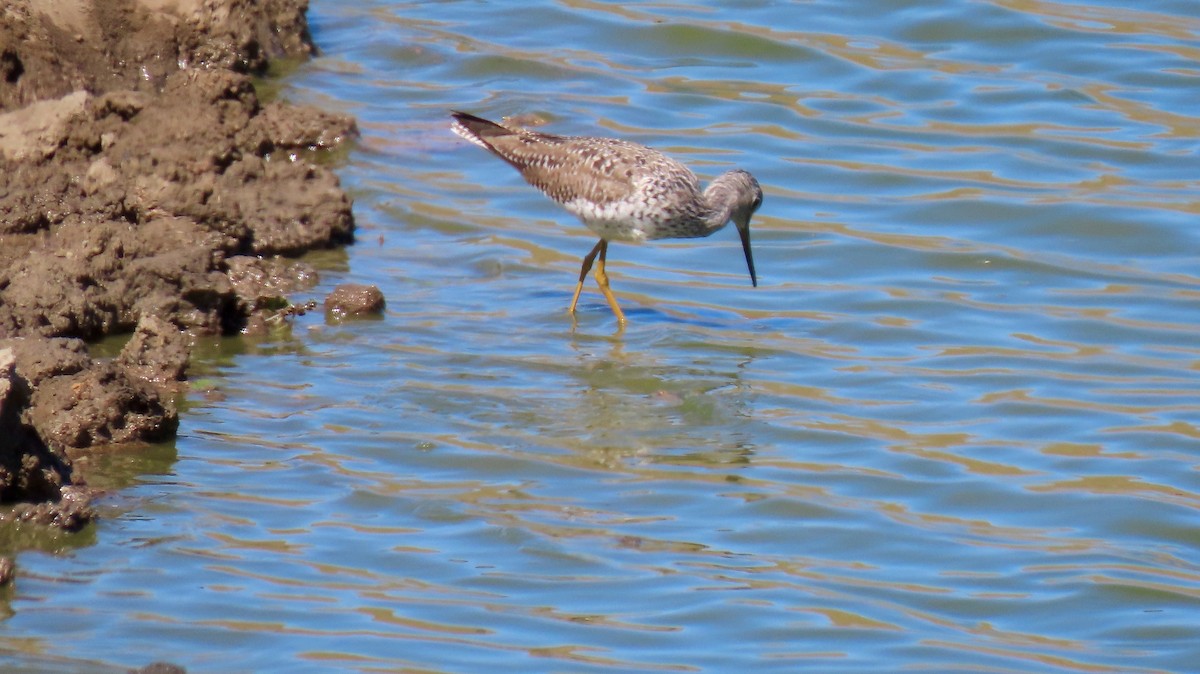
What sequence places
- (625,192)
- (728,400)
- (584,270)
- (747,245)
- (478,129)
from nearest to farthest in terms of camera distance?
(728,400), (625,192), (584,270), (747,245), (478,129)

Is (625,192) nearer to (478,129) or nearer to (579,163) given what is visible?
(579,163)

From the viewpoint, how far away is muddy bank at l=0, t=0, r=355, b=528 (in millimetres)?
6543

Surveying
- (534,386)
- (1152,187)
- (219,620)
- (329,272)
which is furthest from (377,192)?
(219,620)

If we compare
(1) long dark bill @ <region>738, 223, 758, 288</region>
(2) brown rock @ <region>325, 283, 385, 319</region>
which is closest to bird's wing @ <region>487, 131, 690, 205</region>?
(1) long dark bill @ <region>738, 223, 758, 288</region>

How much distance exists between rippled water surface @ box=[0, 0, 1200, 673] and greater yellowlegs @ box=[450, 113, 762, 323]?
0.39 m

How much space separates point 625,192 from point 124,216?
2.54 m

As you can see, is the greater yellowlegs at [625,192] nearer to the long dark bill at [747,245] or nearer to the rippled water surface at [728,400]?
the long dark bill at [747,245]

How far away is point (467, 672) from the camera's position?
5.09 metres

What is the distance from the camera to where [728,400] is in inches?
312

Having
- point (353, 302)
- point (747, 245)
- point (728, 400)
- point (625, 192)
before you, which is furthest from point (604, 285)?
point (728, 400)

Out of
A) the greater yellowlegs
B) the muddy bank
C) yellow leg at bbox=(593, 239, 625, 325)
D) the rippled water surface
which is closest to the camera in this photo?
the rippled water surface

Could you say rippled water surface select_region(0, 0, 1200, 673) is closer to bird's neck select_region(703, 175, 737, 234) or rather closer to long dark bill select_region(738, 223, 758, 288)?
long dark bill select_region(738, 223, 758, 288)

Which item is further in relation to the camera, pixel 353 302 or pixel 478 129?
pixel 478 129

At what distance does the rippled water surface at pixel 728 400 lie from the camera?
18.1ft
